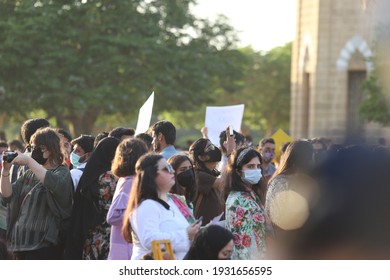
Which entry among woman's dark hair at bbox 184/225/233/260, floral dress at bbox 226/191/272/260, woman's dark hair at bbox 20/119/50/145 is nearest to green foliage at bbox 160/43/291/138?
woman's dark hair at bbox 20/119/50/145

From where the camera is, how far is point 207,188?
32.0 ft

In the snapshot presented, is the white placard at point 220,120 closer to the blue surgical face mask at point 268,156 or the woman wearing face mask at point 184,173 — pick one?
the blue surgical face mask at point 268,156

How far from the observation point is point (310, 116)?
43.7 meters

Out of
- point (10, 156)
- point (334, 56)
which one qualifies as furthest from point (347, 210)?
point (334, 56)

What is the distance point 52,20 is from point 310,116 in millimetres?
10124

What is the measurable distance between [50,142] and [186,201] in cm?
121

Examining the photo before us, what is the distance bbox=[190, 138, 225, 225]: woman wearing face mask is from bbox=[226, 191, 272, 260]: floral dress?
0.97 m

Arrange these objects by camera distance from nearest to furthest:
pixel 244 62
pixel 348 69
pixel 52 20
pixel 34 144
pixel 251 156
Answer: pixel 251 156 < pixel 34 144 < pixel 52 20 < pixel 348 69 < pixel 244 62

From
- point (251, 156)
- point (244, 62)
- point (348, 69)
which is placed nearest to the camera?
point (251, 156)

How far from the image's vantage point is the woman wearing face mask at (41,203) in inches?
364

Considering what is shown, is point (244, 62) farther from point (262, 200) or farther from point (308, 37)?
point (262, 200)

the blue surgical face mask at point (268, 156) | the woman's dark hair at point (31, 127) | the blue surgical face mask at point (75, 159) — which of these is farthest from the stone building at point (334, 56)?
the woman's dark hair at point (31, 127)

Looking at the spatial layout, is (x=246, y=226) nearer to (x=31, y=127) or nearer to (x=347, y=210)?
(x=347, y=210)
